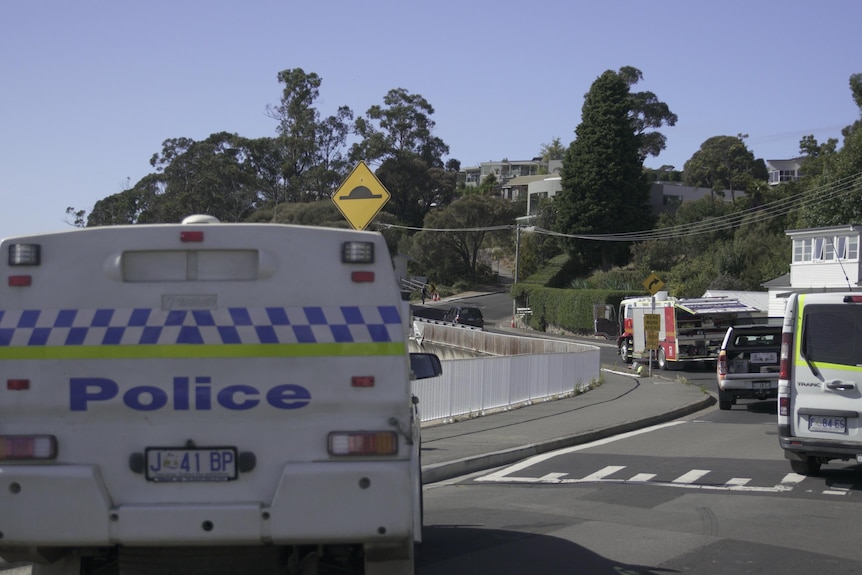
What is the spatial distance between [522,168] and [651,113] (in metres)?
58.1

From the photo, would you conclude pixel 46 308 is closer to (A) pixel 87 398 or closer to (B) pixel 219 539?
(A) pixel 87 398

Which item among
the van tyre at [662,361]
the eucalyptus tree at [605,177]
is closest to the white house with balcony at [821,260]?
the van tyre at [662,361]

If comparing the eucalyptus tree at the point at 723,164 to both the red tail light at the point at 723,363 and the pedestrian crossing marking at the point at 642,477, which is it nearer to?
the red tail light at the point at 723,363

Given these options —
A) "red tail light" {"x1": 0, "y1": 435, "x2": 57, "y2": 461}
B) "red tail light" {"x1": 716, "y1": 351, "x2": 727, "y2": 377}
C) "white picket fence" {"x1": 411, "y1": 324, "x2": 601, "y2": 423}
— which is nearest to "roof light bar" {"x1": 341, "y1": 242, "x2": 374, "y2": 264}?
"red tail light" {"x1": 0, "y1": 435, "x2": 57, "y2": 461}

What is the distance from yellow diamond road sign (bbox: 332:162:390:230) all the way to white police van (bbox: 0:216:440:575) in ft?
17.7

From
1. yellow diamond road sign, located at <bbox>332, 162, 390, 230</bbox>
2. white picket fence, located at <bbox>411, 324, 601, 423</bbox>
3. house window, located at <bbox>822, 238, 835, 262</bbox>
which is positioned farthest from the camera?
house window, located at <bbox>822, 238, 835, 262</bbox>

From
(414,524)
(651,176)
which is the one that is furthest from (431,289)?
(414,524)

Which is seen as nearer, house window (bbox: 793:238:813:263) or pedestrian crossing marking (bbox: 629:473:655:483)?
pedestrian crossing marking (bbox: 629:473:655:483)

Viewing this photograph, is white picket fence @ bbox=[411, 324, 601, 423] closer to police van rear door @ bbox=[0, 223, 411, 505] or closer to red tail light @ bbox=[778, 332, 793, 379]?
red tail light @ bbox=[778, 332, 793, 379]

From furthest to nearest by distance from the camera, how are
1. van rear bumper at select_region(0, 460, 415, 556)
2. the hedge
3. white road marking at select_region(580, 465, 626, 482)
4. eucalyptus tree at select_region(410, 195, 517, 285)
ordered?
eucalyptus tree at select_region(410, 195, 517, 285) < the hedge < white road marking at select_region(580, 465, 626, 482) < van rear bumper at select_region(0, 460, 415, 556)

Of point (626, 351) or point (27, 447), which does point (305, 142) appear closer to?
point (626, 351)

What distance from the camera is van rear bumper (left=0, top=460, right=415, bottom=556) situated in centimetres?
502

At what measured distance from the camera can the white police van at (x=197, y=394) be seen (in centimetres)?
506

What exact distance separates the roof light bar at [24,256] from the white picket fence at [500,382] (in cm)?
1215
